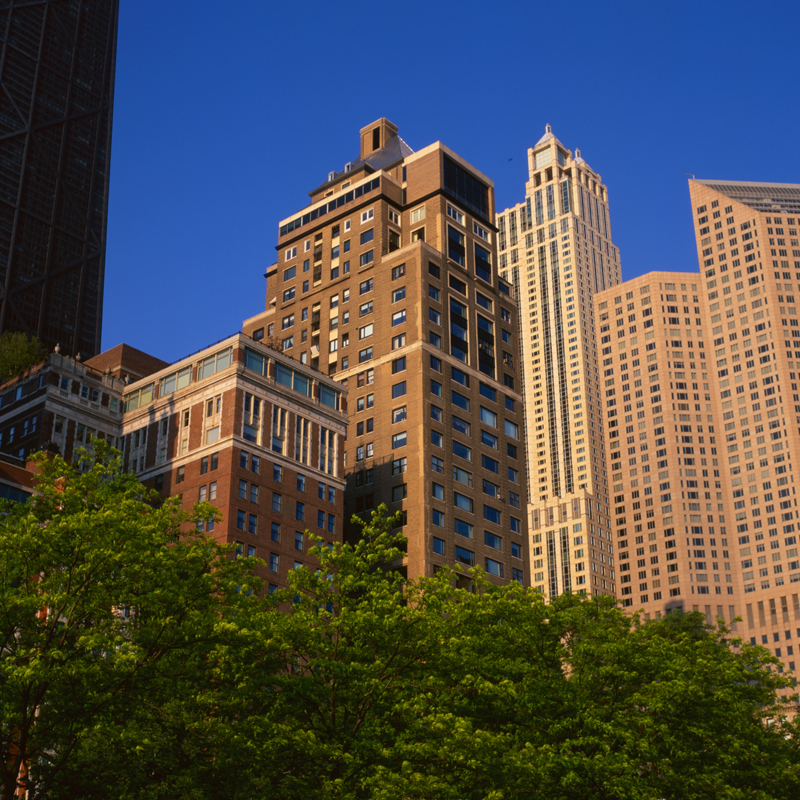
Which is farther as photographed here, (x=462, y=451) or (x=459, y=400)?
(x=459, y=400)

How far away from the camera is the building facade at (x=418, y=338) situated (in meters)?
108

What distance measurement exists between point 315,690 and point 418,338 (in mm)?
78174

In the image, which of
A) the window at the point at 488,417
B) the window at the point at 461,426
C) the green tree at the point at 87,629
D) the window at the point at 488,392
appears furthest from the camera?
the window at the point at 488,392

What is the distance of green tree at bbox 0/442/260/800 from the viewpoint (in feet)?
110

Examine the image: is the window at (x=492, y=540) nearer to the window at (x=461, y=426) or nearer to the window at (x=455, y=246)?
the window at (x=461, y=426)

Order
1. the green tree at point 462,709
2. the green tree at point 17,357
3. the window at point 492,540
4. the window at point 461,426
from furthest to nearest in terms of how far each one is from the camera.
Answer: the window at point 461,426 < the green tree at point 17,357 < the window at point 492,540 < the green tree at point 462,709

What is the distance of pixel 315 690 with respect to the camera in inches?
1506

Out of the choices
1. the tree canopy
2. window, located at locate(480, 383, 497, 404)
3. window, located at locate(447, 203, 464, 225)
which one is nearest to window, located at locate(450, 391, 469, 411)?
window, located at locate(480, 383, 497, 404)

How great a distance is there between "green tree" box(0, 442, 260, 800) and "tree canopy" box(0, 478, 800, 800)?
0.10m

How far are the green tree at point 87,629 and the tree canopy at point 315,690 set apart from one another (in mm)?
95

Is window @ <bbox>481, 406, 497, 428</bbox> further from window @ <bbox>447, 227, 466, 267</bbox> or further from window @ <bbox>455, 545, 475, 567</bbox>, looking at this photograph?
window @ <bbox>447, 227, 466, 267</bbox>

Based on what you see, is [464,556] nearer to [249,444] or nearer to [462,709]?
[249,444]

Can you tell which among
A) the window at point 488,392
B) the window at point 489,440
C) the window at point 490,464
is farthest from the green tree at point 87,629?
the window at point 488,392

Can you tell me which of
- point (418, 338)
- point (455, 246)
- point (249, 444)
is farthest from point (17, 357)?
point (455, 246)
